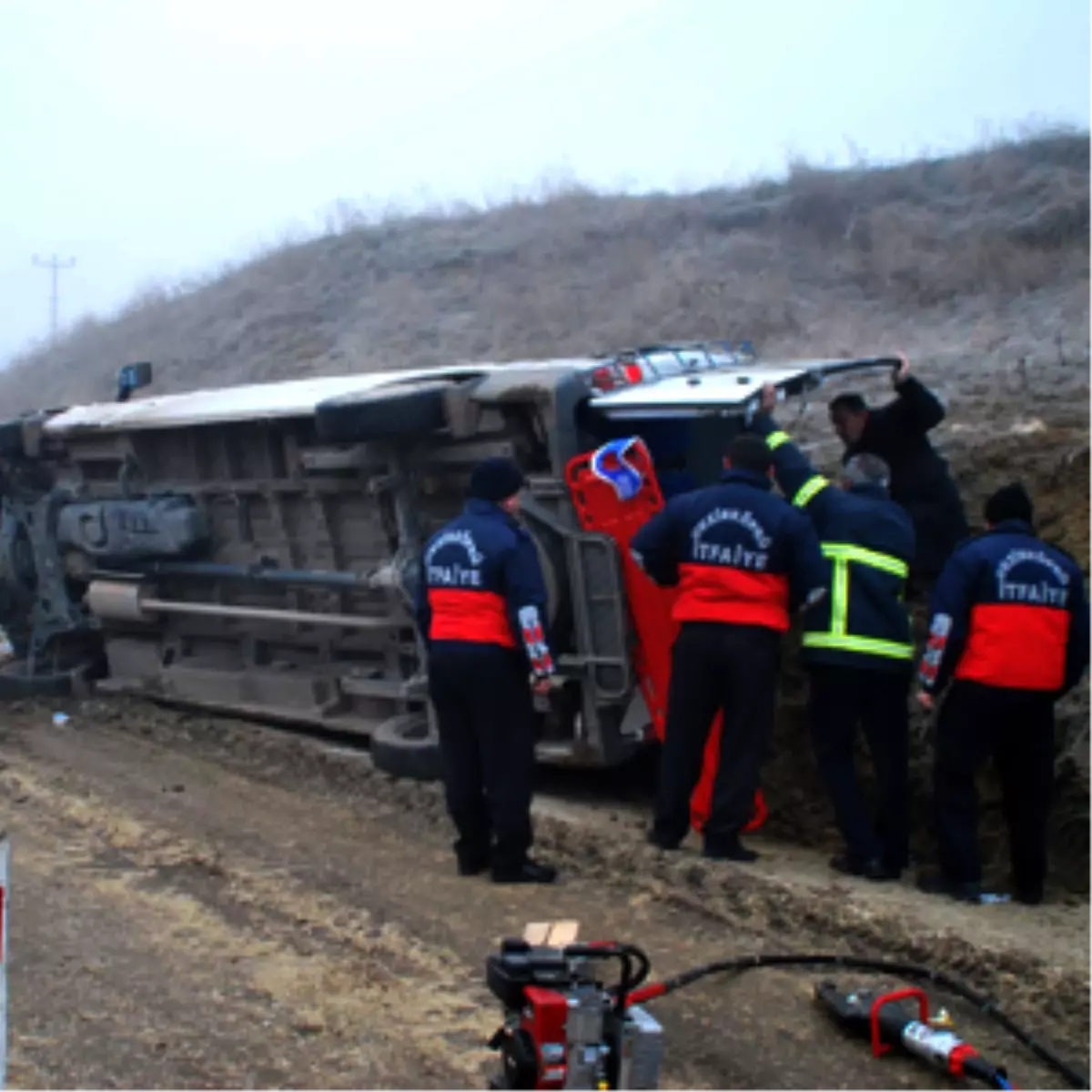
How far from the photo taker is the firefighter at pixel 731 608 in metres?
5.46

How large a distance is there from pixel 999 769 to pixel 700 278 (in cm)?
1252

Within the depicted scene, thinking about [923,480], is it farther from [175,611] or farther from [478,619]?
[175,611]

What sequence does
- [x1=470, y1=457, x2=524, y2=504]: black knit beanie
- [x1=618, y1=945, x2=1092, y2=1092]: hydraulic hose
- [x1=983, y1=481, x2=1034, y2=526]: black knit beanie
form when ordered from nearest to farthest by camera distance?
[x1=618, y1=945, x2=1092, y2=1092]: hydraulic hose → [x1=983, y1=481, x2=1034, y2=526]: black knit beanie → [x1=470, y1=457, x2=524, y2=504]: black knit beanie

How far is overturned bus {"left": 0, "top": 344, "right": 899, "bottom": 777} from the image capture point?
648 centimetres

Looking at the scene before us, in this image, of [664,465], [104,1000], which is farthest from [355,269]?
[104,1000]

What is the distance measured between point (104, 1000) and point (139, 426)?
16.7 feet

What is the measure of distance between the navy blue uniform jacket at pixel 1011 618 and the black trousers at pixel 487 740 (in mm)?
1638

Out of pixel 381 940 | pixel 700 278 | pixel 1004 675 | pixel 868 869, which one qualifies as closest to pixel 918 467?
pixel 1004 675

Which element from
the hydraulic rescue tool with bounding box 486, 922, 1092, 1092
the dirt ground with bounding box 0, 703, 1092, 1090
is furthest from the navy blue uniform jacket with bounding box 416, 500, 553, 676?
the hydraulic rescue tool with bounding box 486, 922, 1092, 1092

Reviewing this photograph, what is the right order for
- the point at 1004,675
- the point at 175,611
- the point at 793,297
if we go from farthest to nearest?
1. the point at 793,297
2. the point at 175,611
3. the point at 1004,675

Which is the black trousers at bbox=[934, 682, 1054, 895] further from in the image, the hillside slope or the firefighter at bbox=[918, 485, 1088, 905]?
the hillside slope

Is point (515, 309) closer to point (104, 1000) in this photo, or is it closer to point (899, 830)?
point (899, 830)

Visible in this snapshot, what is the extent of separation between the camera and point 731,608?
5504 millimetres

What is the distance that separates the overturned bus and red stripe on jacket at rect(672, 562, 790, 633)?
77 cm
